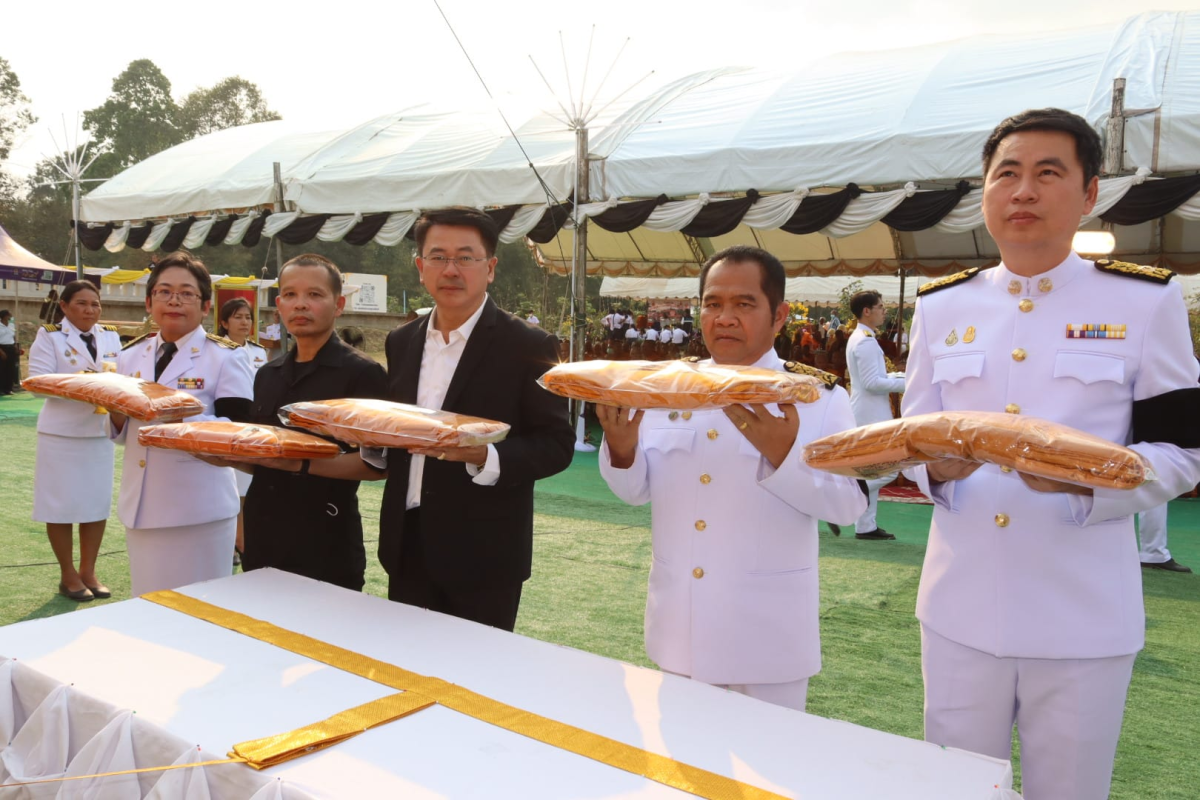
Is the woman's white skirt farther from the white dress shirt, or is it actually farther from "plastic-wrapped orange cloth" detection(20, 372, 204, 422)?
the white dress shirt

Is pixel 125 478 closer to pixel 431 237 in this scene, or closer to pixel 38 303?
pixel 431 237

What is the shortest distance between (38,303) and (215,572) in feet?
91.4

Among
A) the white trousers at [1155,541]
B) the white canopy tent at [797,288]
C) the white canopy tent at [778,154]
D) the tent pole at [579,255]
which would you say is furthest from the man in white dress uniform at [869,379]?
the white canopy tent at [797,288]

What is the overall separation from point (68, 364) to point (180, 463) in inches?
143

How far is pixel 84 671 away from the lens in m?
1.70

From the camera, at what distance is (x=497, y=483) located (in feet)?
7.46

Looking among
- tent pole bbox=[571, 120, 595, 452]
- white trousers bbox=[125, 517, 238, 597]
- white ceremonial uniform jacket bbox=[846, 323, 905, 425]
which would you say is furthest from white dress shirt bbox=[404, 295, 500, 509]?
tent pole bbox=[571, 120, 595, 452]

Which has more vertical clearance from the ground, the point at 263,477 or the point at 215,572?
the point at 263,477

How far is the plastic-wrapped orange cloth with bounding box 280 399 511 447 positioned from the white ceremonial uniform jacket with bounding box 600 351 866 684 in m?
0.32

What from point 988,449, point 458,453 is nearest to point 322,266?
point 458,453

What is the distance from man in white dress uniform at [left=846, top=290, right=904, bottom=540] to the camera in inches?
253

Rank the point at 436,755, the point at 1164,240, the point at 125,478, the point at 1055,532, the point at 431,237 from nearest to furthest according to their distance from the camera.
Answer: the point at 436,755
the point at 1055,532
the point at 431,237
the point at 125,478
the point at 1164,240

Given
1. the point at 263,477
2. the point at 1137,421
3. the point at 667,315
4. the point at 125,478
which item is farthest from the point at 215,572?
the point at 667,315

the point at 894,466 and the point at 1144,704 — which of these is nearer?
the point at 894,466
